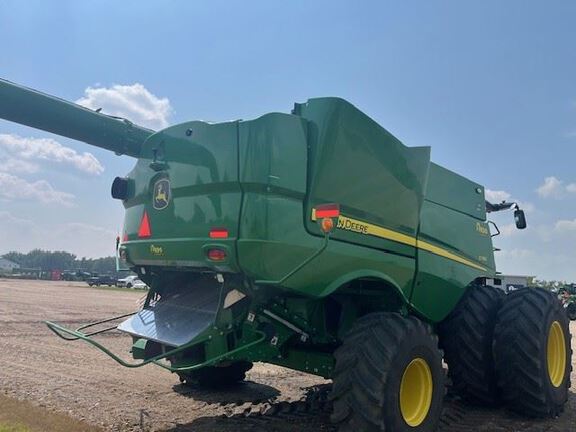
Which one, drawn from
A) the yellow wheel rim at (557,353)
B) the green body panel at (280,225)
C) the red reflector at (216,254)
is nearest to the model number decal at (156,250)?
the green body panel at (280,225)

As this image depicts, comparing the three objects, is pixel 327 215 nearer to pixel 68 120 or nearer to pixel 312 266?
pixel 312 266

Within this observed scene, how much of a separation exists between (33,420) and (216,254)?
262cm

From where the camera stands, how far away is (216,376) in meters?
6.71

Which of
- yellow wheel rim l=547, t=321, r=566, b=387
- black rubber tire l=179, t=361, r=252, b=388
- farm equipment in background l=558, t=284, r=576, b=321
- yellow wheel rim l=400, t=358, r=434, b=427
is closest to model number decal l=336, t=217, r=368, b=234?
yellow wheel rim l=400, t=358, r=434, b=427

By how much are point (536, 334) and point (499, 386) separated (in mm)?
727

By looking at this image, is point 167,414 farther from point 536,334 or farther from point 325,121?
point 536,334

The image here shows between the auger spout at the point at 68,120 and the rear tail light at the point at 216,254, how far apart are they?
8.76ft

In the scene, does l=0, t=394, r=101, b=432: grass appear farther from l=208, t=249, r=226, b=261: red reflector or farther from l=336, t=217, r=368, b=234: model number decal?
l=336, t=217, r=368, b=234: model number decal

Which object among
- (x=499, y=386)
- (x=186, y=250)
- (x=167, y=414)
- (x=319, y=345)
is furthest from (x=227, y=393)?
(x=499, y=386)

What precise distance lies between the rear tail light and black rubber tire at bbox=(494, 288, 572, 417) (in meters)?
3.61

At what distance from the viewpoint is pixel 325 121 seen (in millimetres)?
4562

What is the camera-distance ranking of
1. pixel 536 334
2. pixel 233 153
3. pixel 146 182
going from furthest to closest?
pixel 536 334 < pixel 146 182 < pixel 233 153

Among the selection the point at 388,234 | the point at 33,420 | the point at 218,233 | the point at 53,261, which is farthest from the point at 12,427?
the point at 53,261

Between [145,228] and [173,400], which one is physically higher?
[145,228]
